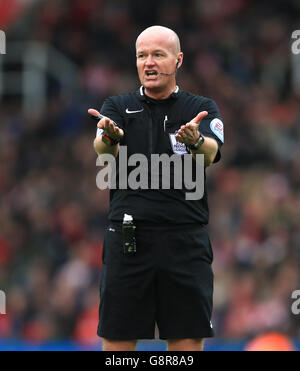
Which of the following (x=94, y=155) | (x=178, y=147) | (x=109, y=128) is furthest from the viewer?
(x=94, y=155)

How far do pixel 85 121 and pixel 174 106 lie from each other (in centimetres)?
845

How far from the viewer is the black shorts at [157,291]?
4.86 m

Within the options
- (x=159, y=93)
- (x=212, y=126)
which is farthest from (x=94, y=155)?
(x=212, y=126)

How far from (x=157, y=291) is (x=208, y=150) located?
0.78m

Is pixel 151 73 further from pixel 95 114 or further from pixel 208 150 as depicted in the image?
pixel 208 150

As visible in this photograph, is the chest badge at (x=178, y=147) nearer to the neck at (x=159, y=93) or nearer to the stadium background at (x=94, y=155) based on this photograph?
the neck at (x=159, y=93)

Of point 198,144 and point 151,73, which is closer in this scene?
point 198,144

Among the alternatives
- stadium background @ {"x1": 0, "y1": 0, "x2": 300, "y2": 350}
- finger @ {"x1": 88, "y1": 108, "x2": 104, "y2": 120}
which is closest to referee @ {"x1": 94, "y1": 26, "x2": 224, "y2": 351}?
finger @ {"x1": 88, "y1": 108, "x2": 104, "y2": 120}

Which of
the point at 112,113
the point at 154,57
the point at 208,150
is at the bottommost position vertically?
the point at 208,150

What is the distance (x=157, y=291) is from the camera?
4898mm

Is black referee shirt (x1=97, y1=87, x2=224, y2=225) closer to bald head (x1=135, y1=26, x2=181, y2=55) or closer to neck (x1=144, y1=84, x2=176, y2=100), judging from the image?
neck (x1=144, y1=84, x2=176, y2=100)

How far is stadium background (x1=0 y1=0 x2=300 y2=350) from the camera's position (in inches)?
418

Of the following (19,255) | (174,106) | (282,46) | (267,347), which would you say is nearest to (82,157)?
(19,255)
